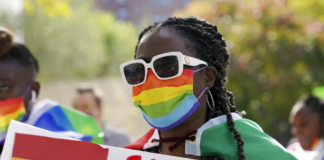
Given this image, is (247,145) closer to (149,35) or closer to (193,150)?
(193,150)

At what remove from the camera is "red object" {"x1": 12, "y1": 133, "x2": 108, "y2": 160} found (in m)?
1.92

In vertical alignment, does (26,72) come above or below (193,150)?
above

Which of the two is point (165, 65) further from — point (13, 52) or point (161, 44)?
point (13, 52)

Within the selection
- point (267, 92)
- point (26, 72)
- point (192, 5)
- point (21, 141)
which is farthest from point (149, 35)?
point (192, 5)

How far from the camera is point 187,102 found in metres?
1.90

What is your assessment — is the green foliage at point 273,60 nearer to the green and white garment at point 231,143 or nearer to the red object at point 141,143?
the red object at point 141,143

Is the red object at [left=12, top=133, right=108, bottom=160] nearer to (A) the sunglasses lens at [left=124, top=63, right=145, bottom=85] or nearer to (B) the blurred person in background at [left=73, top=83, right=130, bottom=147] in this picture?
(A) the sunglasses lens at [left=124, top=63, right=145, bottom=85]

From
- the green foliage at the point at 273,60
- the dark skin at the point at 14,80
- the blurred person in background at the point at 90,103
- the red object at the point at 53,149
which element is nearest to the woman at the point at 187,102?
the red object at the point at 53,149

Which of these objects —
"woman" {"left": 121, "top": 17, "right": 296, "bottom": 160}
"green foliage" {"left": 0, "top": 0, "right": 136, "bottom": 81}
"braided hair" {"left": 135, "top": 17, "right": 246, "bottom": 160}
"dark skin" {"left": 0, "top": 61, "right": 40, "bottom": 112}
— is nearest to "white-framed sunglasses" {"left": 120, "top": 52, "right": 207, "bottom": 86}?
"woman" {"left": 121, "top": 17, "right": 296, "bottom": 160}

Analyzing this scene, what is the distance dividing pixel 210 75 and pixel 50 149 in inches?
32.5

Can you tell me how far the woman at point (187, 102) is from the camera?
1.87 metres

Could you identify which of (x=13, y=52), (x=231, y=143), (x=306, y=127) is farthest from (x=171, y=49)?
(x=306, y=127)

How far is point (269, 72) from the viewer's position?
784 centimetres

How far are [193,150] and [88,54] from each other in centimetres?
2051
